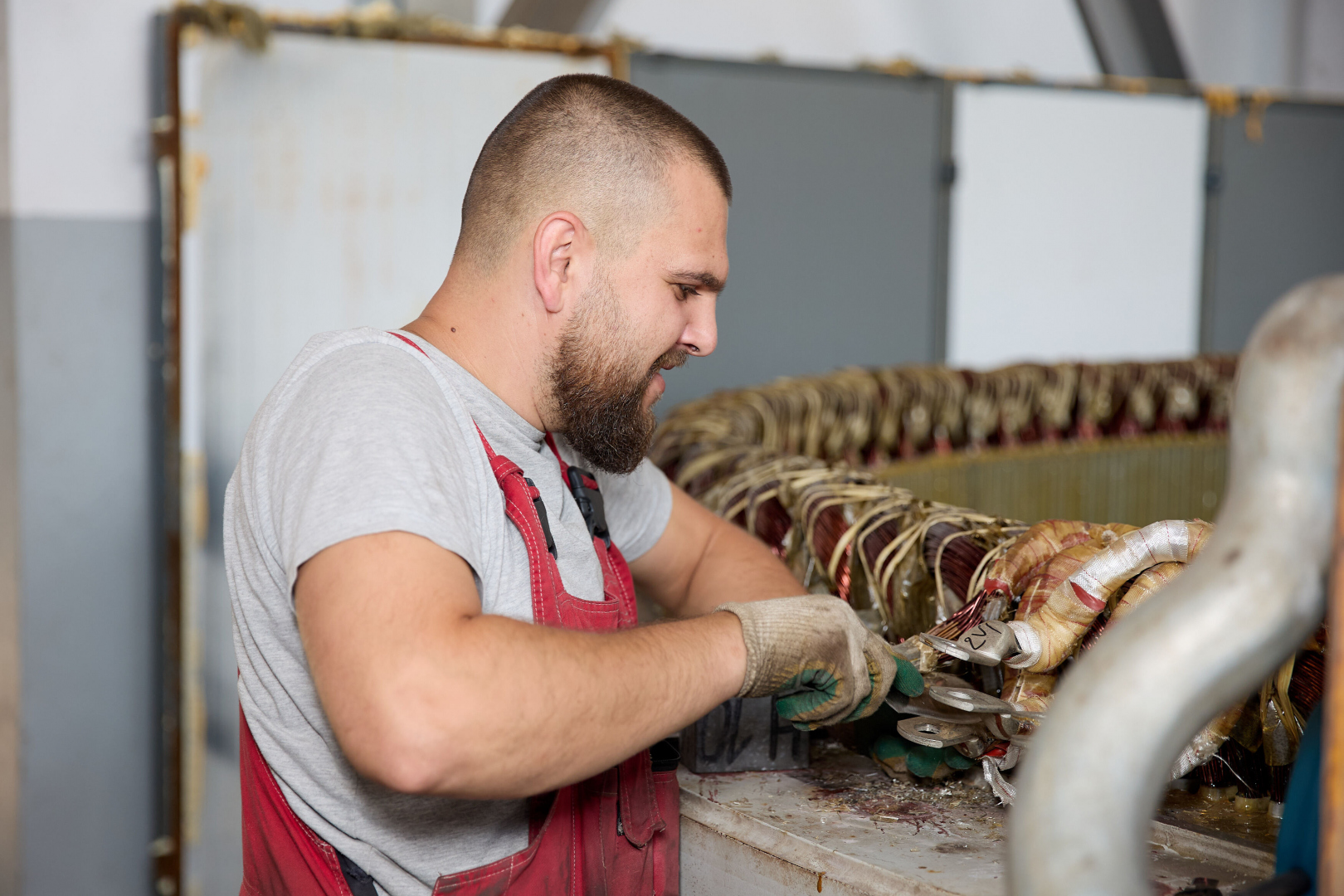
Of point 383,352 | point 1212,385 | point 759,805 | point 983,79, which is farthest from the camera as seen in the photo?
point 983,79

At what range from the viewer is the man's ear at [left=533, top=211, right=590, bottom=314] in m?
1.29

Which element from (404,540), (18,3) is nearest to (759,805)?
(404,540)

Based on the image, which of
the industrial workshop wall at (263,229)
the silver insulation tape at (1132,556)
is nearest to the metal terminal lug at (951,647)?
the silver insulation tape at (1132,556)

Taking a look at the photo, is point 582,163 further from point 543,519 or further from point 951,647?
point 951,647

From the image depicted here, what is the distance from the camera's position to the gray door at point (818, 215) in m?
3.20

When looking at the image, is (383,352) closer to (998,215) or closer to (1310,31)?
(998,215)

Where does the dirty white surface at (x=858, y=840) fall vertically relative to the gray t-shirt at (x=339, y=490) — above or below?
below

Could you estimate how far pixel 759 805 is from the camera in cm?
132

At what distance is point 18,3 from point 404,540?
2.10 metres

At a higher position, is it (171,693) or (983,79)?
(983,79)

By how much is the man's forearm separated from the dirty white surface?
230mm

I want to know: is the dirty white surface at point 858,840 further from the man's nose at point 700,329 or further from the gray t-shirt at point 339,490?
the man's nose at point 700,329

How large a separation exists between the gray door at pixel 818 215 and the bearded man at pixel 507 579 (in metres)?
1.76

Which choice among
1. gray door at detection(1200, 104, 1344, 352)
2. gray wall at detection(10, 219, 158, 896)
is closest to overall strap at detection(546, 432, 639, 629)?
gray wall at detection(10, 219, 158, 896)
